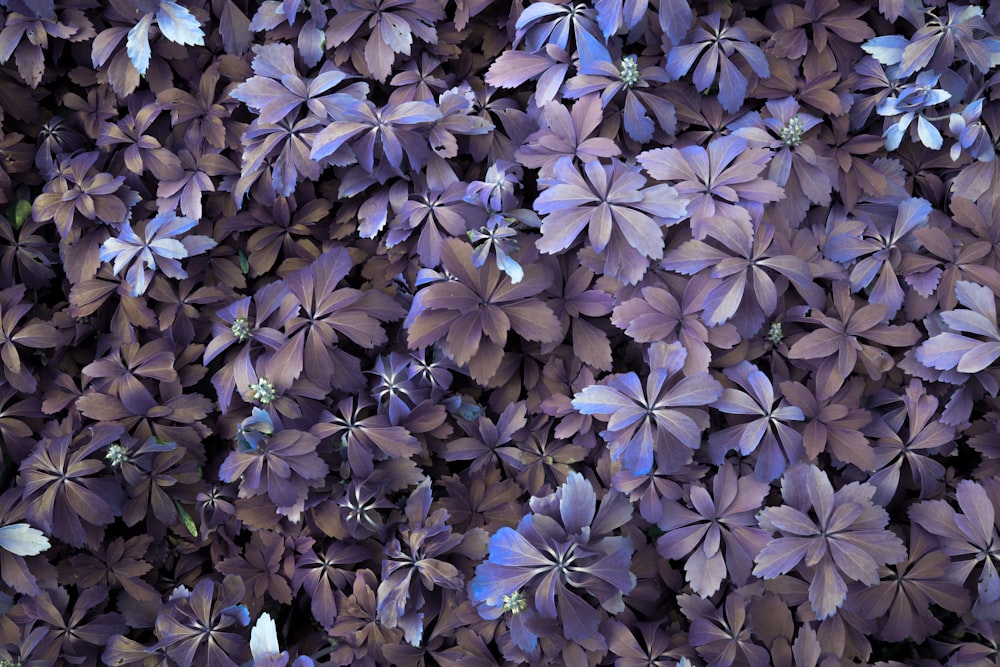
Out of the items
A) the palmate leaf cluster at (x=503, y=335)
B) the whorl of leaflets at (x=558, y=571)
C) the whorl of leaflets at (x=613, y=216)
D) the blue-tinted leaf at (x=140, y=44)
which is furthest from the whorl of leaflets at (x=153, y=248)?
the whorl of leaflets at (x=558, y=571)

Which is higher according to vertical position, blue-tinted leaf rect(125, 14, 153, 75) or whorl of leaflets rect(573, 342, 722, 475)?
blue-tinted leaf rect(125, 14, 153, 75)

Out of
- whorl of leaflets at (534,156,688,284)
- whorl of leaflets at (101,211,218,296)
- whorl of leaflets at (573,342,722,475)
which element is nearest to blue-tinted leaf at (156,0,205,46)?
whorl of leaflets at (101,211,218,296)

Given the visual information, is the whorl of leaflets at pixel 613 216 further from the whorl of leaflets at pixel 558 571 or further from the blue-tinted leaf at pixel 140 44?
the blue-tinted leaf at pixel 140 44

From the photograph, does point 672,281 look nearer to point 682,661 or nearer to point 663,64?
point 663,64

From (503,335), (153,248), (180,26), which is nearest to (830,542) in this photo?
(503,335)

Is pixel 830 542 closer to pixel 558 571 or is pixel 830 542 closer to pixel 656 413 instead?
pixel 656 413

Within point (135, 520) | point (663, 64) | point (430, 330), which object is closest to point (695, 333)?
point (430, 330)

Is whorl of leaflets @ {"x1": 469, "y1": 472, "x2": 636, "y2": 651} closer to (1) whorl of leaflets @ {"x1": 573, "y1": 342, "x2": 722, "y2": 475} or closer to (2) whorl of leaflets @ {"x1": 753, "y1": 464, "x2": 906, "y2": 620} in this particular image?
(1) whorl of leaflets @ {"x1": 573, "y1": 342, "x2": 722, "y2": 475}
